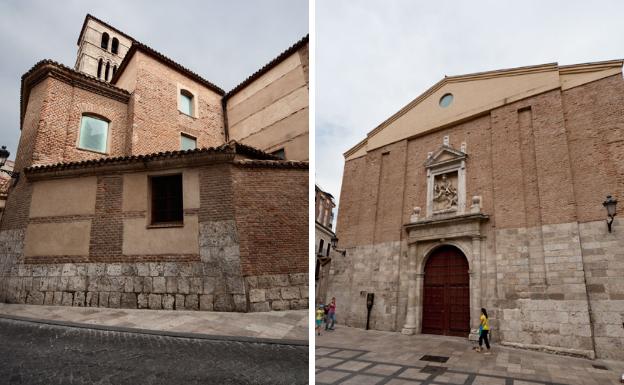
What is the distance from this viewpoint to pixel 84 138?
9117 millimetres

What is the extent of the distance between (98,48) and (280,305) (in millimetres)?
21912

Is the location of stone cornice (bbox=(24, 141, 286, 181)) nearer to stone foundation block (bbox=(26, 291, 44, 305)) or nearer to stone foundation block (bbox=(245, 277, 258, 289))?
stone foundation block (bbox=(245, 277, 258, 289))

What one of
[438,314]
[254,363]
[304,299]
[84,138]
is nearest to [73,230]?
[84,138]

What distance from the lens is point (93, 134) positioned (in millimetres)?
9398

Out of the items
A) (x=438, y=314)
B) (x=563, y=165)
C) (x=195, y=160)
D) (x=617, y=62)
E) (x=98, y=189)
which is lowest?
(x=438, y=314)

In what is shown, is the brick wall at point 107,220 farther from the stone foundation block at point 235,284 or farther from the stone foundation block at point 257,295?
the stone foundation block at point 257,295

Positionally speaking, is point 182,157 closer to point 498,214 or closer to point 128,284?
point 128,284

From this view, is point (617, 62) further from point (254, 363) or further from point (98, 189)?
point (98, 189)

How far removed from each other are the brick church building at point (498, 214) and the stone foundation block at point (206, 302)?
20.8 feet

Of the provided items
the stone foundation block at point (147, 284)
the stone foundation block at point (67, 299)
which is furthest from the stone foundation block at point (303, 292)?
the stone foundation block at point (67, 299)

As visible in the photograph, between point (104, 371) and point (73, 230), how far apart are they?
438 centimetres

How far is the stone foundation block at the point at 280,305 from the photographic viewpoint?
5902 millimetres

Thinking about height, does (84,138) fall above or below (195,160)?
above

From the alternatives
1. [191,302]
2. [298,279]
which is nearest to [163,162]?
[191,302]
